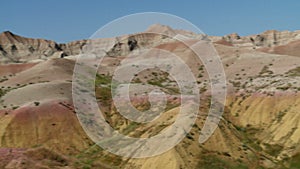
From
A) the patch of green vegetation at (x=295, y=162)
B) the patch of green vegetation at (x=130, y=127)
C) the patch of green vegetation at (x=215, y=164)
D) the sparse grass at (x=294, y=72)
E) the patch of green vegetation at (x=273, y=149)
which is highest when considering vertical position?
the sparse grass at (x=294, y=72)

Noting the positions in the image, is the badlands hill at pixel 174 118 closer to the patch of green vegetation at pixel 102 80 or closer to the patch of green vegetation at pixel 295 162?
the patch of green vegetation at pixel 295 162

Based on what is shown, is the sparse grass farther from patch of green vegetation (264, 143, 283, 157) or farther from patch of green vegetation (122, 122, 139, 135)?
patch of green vegetation (122, 122, 139, 135)

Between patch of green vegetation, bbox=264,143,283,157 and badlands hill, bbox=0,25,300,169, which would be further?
patch of green vegetation, bbox=264,143,283,157

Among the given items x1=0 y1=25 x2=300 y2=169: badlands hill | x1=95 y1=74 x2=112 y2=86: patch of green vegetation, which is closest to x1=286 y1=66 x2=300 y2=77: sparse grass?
x1=0 y1=25 x2=300 y2=169: badlands hill

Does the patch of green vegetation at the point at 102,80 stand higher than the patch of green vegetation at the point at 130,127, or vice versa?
the patch of green vegetation at the point at 102,80

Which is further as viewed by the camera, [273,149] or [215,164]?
[273,149]

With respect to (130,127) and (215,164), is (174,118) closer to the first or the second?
(130,127)

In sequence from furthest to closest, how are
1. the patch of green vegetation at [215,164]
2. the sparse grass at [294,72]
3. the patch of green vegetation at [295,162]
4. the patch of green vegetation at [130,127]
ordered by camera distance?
the sparse grass at [294,72] → the patch of green vegetation at [130,127] → the patch of green vegetation at [295,162] → the patch of green vegetation at [215,164]

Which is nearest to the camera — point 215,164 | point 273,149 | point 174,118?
point 215,164

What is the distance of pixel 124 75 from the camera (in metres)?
123

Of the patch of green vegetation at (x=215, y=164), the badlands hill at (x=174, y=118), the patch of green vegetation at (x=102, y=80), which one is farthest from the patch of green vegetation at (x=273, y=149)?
the patch of green vegetation at (x=102, y=80)

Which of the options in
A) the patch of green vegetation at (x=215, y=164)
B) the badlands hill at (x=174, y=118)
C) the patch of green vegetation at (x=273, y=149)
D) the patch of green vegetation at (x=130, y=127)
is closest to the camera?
the patch of green vegetation at (x=215, y=164)

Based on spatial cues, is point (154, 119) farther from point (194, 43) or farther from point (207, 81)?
point (194, 43)

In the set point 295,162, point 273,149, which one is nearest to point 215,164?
point 295,162
